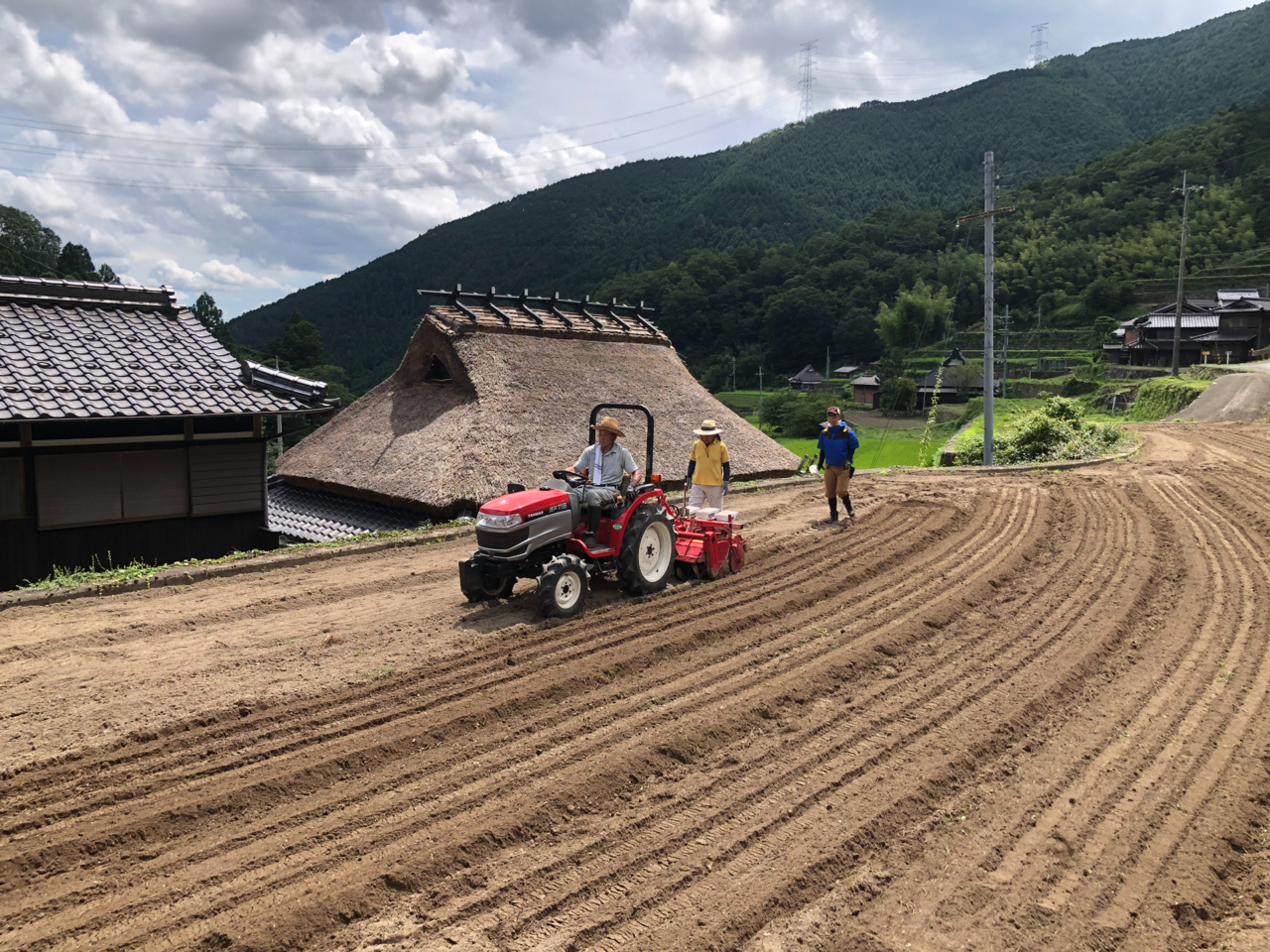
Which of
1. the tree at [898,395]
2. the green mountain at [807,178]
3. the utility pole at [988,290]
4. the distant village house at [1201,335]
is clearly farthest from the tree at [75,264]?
the distant village house at [1201,335]

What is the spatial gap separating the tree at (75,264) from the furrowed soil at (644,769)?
36.8m

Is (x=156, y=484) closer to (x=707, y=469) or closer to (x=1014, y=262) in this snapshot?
(x=707, y=469)

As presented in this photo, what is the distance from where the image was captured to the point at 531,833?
382 cm

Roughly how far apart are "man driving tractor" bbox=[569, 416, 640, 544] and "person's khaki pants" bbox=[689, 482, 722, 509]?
1.87 metres

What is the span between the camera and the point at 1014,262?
214 feet

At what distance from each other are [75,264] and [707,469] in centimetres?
3934

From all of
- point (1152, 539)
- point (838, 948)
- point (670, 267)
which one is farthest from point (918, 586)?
point (670, 267)

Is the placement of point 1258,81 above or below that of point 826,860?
above

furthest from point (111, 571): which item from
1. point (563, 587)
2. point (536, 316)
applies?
point (536, 316)

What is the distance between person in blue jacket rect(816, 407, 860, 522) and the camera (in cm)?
1062

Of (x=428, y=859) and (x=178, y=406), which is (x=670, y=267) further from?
(x=428, y=859)

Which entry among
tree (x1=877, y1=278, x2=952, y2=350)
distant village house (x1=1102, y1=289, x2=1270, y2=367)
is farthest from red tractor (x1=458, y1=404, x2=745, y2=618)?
tree (x1=877, y1=278, x2=952, y2=350)

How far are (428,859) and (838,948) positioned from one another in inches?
70.3

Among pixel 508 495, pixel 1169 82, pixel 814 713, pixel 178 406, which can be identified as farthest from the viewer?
pixel 1169 82
